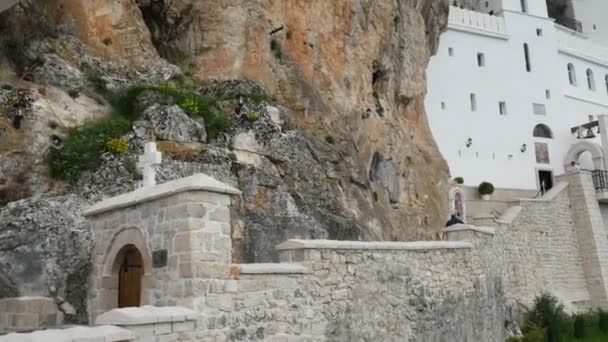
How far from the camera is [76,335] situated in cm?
517

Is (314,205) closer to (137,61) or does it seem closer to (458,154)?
(137,61)

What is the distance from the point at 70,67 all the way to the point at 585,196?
67.0 ft

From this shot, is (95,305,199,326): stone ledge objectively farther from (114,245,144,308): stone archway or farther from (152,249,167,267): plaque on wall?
(114,245,144,308): stone archway

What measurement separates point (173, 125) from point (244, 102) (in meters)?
2.27

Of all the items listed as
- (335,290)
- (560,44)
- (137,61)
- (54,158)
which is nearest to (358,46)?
(137,61)

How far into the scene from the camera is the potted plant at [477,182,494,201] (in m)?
26.0

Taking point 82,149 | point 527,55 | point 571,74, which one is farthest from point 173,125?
point 571,74

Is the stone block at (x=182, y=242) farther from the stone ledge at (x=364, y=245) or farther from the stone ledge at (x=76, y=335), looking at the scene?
the stone ledge at (x=364, y=245)

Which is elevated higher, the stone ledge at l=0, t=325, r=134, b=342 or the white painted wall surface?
the white painted wall surface

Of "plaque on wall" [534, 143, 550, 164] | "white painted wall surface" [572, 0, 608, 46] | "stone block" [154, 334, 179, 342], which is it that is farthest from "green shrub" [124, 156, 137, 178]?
"white painted wall surface" [572, 0, 608, 46]

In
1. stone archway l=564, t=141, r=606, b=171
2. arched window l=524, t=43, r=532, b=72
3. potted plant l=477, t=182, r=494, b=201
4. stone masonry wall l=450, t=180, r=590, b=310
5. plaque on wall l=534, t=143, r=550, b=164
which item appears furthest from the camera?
arched window l=524, t=43, r=532, b=72

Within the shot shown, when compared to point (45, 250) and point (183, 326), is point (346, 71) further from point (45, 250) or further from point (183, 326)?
point (183, 326)

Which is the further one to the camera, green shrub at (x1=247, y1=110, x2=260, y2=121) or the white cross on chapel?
green shrub at (x1=247, y1=110, x2=260, y2=121)

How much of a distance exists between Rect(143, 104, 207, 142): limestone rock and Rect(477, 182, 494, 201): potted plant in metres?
16.5
